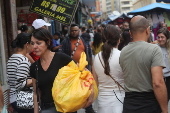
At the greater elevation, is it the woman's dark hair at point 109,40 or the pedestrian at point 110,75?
the woman's dark hair at point 109,40

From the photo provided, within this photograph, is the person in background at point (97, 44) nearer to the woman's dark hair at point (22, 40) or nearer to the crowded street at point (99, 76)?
the crowded street at point (99, 76)

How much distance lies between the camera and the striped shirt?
4.37m

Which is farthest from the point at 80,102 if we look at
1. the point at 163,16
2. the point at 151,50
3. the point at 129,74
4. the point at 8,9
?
the point at 163,16

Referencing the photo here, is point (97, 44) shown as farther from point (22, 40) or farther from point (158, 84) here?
point (158, 84)

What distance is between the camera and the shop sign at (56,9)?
22.6 feet

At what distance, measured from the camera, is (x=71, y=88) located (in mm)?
3266

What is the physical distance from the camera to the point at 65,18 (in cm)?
688

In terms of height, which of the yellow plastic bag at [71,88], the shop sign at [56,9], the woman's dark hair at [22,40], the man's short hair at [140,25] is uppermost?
the shop sign at [56,9]

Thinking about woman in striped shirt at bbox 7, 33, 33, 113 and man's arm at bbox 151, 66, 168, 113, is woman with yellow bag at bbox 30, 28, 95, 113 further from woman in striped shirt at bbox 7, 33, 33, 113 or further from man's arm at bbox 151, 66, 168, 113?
man's arm at bbox 151, 66, 168, 113

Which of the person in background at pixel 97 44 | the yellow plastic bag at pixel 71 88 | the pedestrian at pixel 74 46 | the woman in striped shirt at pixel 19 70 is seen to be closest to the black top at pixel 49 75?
the yellow plastic bag at pixel 71 88

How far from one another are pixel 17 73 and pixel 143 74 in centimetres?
196

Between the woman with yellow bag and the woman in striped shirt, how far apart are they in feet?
2.05

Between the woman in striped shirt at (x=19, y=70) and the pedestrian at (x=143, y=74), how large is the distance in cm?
155

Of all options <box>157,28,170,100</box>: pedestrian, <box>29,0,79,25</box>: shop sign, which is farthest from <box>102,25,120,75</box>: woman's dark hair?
<box>29,0,79,25</box>: shop sign
